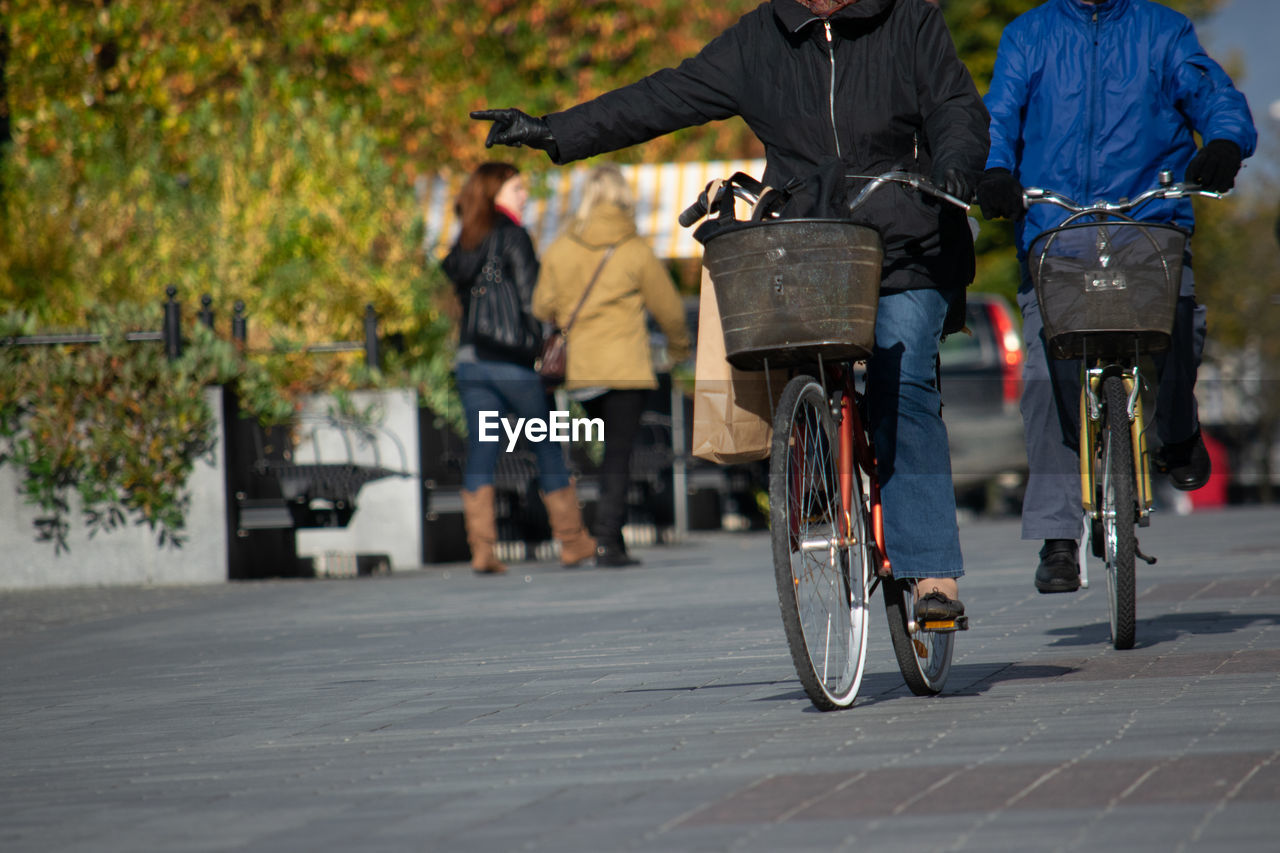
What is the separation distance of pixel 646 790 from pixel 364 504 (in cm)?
844

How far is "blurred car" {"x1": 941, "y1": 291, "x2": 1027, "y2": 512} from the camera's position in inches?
639

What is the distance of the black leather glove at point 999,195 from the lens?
577 centimetres

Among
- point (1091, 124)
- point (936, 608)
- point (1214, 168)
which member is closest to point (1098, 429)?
point (1214, 168)

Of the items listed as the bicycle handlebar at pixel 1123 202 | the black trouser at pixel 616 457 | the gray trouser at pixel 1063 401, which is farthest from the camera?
the black trouser at pixel 616 457

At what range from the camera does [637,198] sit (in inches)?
859

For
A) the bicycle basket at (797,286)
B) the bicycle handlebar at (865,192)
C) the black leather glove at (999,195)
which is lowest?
the bicycle basket at (797,286)

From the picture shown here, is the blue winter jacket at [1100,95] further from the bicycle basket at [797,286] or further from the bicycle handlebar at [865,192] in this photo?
the bicycle basket at [797,286]

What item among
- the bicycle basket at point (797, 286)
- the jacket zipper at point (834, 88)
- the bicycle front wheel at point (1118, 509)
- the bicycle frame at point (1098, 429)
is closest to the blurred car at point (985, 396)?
the bicycle frame at point (1098, 429)

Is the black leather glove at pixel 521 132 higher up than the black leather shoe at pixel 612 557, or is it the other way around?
the black leather glove at pixel 521 132

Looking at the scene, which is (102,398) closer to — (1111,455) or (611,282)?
(611,282)

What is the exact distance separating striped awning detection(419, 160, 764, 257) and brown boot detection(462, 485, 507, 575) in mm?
9808

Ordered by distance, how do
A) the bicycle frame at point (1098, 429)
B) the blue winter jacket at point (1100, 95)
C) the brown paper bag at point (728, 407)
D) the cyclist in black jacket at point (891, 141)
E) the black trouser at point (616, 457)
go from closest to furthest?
1. the brown paper bag at point (728, 407)
2. the cyclist in black jacket at point (891, 141)
3. the bicycle frame at point (1098, 429)
4. the blue winter jacket at point (1100, 95)
5. the black trouser at point (616, 457)

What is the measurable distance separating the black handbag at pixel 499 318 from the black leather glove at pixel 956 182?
6600 mm

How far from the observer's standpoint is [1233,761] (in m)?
4.09
